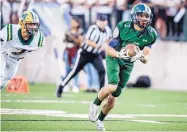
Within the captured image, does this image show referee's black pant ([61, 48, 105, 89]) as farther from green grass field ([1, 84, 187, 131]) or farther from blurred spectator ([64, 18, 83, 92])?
blurred spectator ([64, 18, 83, 92])

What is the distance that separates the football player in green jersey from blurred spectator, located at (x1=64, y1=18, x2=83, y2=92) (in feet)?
27.5

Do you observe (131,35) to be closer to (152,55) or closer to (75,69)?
(75,69)

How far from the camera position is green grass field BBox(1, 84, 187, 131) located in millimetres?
10789

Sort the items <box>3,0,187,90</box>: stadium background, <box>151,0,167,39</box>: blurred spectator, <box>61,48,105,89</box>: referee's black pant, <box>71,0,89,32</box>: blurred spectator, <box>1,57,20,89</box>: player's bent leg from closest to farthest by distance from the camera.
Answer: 1. <box>1,57,20,89</box>: player's bent leg
2. <box>61,48,105,89</box>: referee's black pant
3. <box>151,0,167,39</box>: blurred spectator
4. <box>71,0,89,32</box>: blurred spectator
5. <box>3,0,187,90</box>: stadium background

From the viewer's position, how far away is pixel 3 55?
38.5 feet

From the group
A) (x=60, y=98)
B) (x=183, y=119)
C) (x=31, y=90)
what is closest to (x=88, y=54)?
(x=60, y=98)

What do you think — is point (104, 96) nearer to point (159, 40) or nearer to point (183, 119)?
point (183, 119)

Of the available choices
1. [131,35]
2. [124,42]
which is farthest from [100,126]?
[131,35]

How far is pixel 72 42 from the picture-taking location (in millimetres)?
19625

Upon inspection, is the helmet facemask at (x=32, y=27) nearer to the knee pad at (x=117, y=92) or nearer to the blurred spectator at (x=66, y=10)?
the knee pad at (x=117, y=92)

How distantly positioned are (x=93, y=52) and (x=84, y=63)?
0.42 m

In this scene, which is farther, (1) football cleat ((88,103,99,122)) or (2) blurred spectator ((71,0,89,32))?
(2) blurred spectator ((71,0,89,32))

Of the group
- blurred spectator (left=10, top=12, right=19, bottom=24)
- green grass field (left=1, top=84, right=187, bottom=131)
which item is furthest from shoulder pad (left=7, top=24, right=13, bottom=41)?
blurred spectator (left=10, top=12, right=19, bottom=24)

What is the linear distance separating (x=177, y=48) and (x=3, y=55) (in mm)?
10096
